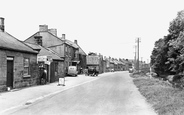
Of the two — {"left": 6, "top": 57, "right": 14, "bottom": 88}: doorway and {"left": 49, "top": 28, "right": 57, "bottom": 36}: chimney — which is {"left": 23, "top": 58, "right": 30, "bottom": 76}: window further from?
{"left": 49, "top": 28, "right": 57, "bottom": 36}: chimney

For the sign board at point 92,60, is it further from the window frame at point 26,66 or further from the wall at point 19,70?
the window frame at point 26,66

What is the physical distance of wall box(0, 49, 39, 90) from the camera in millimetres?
15126

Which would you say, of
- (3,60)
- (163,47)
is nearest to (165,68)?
(163,47)

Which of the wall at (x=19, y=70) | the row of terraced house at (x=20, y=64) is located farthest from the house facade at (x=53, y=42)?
the wall at (x=19, y=70)

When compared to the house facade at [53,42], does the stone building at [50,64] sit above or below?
below

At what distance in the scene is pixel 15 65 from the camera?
1702 centimetres

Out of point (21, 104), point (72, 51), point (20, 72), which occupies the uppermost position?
point (72, 51)

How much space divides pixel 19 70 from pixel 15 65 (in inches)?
28.9

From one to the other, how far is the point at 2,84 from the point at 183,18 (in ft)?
50.2

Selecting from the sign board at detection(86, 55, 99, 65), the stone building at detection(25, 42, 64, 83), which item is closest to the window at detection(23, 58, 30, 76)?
the stone building at detection(25, 42, 64, 83)

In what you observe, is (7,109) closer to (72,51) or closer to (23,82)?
(23,82)

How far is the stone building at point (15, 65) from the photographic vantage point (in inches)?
603

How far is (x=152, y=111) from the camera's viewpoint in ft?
30.2

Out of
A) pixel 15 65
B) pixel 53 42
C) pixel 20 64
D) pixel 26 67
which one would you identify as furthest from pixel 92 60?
pixel 15 65
